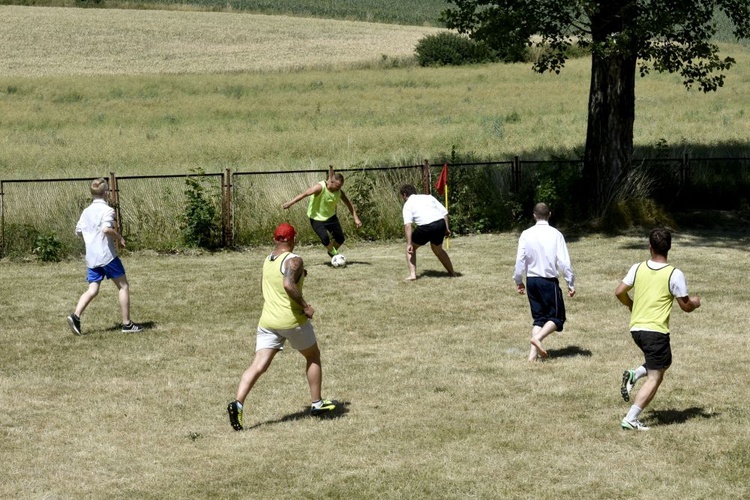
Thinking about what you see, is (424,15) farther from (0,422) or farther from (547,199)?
(0,422)

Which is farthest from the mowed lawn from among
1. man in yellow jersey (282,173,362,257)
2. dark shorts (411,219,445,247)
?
man in yellow jersey (282,173,362,257)

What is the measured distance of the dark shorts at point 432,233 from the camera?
52.4ft

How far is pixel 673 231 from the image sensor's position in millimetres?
21359

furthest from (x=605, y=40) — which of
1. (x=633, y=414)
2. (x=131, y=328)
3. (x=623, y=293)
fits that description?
(x=633, y=414)

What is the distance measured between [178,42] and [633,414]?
7071 centimetres

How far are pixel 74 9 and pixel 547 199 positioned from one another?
73.1 m

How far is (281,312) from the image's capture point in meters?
9.15

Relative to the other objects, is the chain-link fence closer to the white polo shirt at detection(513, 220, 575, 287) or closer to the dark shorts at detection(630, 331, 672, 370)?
the white polo shirt at detection(513, 220, 575, 287)

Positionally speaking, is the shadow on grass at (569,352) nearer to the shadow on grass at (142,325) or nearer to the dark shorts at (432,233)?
the dark shorts at (432,233)

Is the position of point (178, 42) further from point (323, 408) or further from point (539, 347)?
point (323, 408)

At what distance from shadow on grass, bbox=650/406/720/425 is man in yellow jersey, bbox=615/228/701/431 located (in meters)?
0.45

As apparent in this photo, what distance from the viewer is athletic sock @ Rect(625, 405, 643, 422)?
8.90m

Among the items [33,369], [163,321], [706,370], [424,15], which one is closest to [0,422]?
[33,369]

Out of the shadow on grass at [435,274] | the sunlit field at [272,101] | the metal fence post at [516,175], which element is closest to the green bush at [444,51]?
the sunlit field at [272,101]
